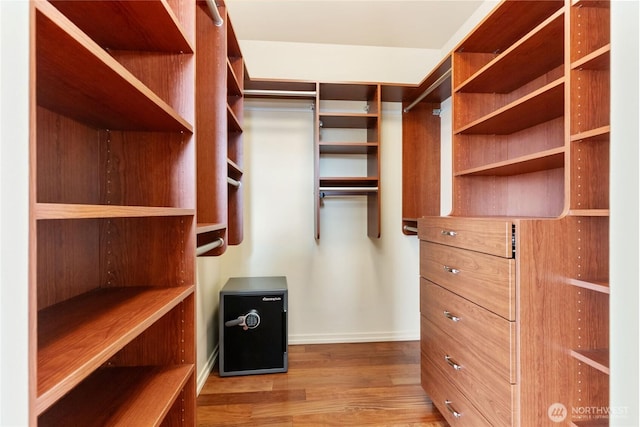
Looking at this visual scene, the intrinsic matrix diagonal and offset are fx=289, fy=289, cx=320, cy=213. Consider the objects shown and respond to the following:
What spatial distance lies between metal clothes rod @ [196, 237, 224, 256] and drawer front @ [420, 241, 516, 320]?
107 cm

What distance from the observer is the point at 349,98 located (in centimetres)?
239

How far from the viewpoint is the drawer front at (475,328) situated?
1.02 metres

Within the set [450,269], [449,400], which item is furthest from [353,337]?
[450,269]

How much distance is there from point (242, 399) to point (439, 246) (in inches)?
57.3

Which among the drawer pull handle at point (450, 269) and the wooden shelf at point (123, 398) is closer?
the wooden shelf at point (123, 398)

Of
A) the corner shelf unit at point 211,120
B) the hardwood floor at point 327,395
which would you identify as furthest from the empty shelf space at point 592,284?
the corner shelf unit at point 211,120

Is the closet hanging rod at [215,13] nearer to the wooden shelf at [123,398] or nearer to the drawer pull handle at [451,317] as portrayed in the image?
the wooden shelf at [123,398]

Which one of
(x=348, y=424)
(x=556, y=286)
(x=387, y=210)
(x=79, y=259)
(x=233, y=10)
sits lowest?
(x=348, y=424)

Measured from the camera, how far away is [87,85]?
0.69 meters

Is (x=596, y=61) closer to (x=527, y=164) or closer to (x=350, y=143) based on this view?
(x=527, y=164)

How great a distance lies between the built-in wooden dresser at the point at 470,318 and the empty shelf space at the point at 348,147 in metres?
0.77
